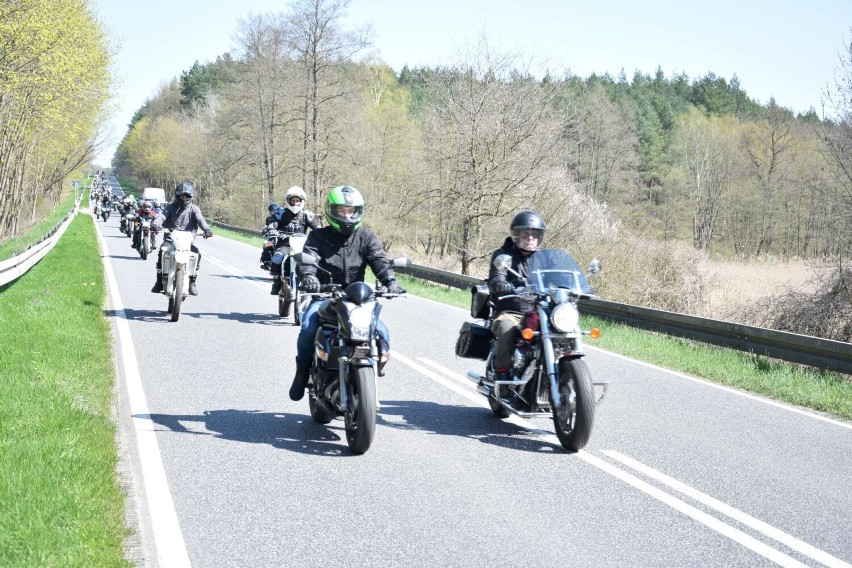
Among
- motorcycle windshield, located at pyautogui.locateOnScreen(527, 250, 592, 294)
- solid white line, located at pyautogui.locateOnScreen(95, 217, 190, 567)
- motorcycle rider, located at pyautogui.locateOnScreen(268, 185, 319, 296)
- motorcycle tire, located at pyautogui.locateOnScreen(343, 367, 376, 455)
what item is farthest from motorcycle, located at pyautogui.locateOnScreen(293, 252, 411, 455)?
motorcycle rider, located at pyautogui.locateOnScreen(268, 185, 319, 296)

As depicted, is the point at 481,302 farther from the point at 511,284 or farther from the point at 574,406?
the point at 574,406

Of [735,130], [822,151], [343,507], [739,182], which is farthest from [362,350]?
[735,130]

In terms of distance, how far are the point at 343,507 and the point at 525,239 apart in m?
3.28

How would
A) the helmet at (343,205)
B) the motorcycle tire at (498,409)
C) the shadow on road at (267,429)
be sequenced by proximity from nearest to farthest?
the shadow on road at (267,429), the helmet at (343,205), the motorcycle tire at (498,409)

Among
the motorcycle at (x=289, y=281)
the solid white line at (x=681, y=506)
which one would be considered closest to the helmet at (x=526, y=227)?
the solid white line at (x=681, y=506)

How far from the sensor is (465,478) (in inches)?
233

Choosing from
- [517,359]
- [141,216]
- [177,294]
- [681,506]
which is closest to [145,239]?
[141,216]

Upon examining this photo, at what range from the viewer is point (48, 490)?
4961 millimetres

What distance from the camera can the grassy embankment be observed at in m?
9.51

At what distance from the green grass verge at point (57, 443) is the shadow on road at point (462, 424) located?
7.86 feet

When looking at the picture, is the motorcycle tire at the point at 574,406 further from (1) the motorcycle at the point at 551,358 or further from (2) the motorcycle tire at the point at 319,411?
(2) the motorcycle tire at the point at 319,411

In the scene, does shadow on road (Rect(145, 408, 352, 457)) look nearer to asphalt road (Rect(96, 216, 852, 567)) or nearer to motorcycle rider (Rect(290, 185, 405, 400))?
asphalt road (Rect(96, 216, 852, 567))

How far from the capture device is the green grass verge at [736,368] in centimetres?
952

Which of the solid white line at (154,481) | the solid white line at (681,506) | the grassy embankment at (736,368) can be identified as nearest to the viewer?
the solid white line at (154,481)
